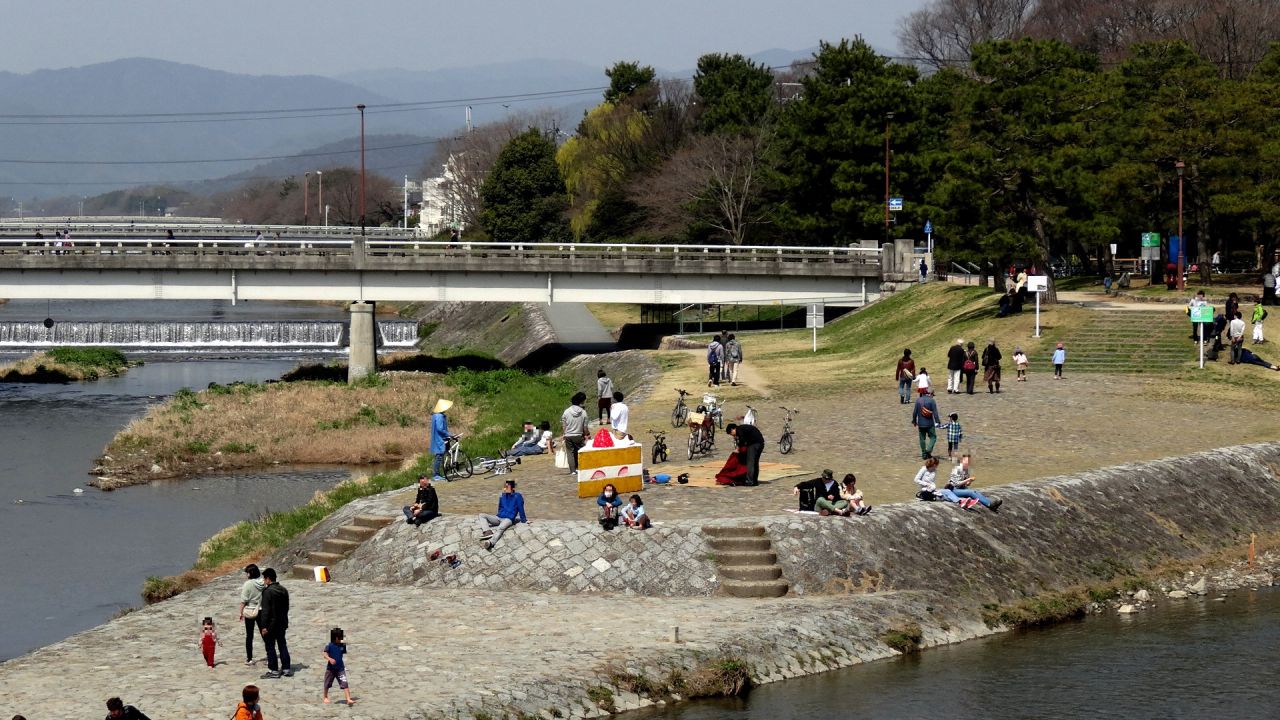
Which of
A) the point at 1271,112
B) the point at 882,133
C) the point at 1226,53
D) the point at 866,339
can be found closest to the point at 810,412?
the point at 866,339

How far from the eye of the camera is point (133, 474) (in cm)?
4769

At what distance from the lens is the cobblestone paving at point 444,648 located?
21.5m

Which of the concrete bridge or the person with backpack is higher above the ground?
the concrete bridge

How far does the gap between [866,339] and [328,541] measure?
35922mm

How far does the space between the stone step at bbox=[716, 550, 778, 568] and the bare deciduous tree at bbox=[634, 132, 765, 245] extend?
63.9 meters

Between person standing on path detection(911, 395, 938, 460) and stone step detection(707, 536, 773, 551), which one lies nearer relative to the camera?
stone step detection(707, 536, 773, 551)

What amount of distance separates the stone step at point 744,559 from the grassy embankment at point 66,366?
55.2m

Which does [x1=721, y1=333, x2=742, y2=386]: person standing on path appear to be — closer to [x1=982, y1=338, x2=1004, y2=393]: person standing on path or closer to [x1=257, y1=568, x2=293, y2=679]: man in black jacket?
[x1=982, y1=338, x2=1004, y2=393]: person standing on path

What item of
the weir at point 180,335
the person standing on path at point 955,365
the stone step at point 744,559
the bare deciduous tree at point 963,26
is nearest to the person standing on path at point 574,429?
the stone step at point 744,559

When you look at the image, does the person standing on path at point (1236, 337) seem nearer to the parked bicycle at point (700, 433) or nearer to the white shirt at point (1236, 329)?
the white shirt at point (1236, 329)

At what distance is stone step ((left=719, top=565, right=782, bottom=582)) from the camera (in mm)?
27328

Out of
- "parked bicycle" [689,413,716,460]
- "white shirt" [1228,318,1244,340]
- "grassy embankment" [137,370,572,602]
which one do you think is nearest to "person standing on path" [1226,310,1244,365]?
"white shirt" [1228,318,1244,340]

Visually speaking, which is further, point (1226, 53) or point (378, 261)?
point (1226, 53)

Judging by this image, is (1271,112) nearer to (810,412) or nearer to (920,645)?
(810,412)
